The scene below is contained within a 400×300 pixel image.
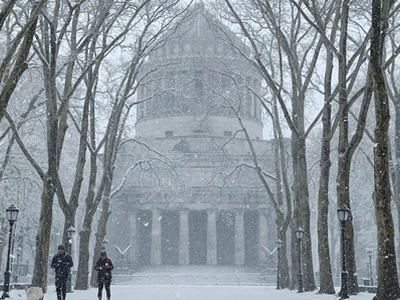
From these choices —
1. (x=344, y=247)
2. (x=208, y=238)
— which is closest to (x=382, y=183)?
(x=344, y=247)

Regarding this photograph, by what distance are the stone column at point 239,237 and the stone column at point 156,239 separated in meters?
7.36

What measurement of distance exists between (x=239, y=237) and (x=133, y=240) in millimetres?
10127

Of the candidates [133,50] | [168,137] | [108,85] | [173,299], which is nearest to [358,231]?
[168,137]

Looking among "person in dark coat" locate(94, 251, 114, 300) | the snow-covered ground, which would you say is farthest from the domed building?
"person in dark coat" locate(94, 251, 114, 300)

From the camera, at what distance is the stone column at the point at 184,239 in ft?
199

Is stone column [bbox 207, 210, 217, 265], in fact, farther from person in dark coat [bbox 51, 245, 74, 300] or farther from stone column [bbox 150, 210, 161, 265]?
person in dark coat [bbox 51, 245, 74, 300]

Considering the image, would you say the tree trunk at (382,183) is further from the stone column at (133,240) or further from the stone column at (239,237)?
the stone column at (133,240)

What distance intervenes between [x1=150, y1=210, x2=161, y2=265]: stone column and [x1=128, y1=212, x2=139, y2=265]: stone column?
5.51 ft

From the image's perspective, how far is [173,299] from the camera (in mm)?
20391

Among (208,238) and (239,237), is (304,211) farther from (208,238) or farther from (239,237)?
(208,238)

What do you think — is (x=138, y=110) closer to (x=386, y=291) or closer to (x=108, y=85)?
(x=108, y=85)

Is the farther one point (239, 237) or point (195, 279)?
point (239, 237)

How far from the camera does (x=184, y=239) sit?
61.8 m

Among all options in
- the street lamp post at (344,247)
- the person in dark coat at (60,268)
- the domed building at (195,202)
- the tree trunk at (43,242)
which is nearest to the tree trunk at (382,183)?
the street lamp post at (344,247)
